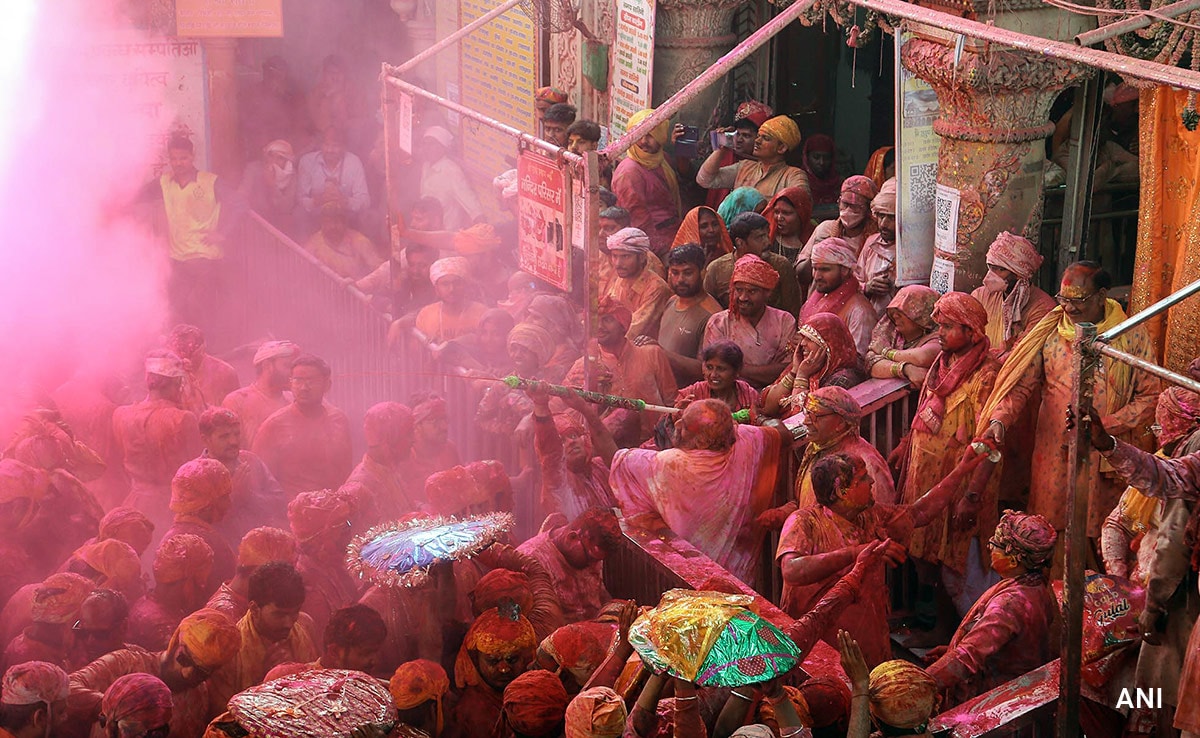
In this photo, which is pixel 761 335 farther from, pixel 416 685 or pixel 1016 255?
pixel 416 685

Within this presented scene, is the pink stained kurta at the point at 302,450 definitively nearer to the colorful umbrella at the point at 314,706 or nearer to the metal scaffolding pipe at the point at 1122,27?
the colorful umbrella at the point at 314,706

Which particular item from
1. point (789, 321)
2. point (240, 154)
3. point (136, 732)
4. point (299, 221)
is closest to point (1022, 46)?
point (789, 321)

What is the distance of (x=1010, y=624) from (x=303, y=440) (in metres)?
3.89

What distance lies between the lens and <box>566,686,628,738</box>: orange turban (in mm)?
4848

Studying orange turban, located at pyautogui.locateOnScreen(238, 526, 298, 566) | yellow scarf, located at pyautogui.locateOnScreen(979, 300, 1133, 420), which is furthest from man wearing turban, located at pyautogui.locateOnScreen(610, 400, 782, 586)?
orange turban, located at pyautogui.locateOnScreen(238, 526, 298, 566)

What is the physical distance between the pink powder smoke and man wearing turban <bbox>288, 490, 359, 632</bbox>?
5.12 meters

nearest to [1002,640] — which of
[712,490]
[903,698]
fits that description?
[903,698]

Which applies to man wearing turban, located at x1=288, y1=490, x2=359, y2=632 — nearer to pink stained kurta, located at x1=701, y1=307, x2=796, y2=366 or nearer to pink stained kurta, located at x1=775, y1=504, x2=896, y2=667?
pink stained kurta, located at x1=775, y1=504, x2=896, y2=667

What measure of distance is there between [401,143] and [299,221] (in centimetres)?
423

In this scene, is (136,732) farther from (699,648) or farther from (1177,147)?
(1177,147)

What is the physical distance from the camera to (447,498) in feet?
23.3

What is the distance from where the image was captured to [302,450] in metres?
8.12

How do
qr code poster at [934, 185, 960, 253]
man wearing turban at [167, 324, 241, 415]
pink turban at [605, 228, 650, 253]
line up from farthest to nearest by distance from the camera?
pink turban at [605, 228, 650, 253], man wearing turban at [167, 324, 241, 415], qr code poster at [934, 185, 960, 253]

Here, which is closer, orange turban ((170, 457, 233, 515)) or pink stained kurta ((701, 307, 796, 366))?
orange turban ((170, 457, 233, 515))
